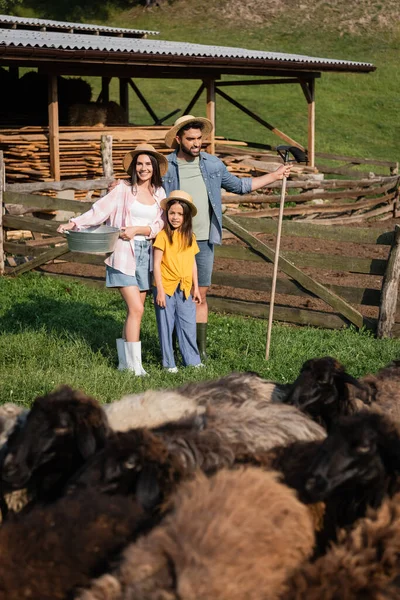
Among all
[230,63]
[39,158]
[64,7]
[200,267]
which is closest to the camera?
[200,267]

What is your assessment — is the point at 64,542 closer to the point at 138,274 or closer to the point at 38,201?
the point at 138,274

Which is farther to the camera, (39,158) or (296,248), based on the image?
→ (39,158)

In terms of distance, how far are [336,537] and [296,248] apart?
506 inches

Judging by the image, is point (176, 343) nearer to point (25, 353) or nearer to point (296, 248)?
point (25, 353)

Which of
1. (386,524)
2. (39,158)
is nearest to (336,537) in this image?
(386,524)

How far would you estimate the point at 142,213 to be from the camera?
7.75 meters

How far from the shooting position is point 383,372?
18.7 ft

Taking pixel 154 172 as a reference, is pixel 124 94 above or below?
above

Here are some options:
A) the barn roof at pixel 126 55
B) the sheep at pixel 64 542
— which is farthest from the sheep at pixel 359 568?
the barn roof at pixel 126 55

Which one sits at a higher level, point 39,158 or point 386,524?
point 39,158

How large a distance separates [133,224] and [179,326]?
42.7 inches

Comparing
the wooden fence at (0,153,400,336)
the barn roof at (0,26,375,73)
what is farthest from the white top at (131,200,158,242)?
the barn roof at (0,26,375,73)

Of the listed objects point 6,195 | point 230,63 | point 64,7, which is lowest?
point 6,195

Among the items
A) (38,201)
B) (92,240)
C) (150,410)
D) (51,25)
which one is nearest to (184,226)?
→ (92,240)
